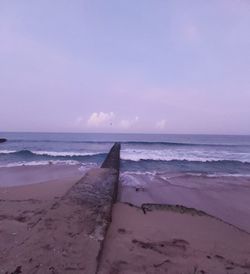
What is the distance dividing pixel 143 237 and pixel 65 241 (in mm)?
1316

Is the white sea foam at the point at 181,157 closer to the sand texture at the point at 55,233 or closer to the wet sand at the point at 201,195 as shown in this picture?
the wet sand at the point at 201,195

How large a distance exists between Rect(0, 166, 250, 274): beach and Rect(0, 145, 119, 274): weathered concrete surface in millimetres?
12

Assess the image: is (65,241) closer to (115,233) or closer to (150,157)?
(115,233)

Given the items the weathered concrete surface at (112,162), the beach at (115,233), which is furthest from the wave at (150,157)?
the beach at (115,233)

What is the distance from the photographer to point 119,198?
6828mm

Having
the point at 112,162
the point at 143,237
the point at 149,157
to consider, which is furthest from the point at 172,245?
the point at 149,157

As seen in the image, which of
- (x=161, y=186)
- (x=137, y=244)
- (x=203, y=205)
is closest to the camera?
(x=137, y=244)

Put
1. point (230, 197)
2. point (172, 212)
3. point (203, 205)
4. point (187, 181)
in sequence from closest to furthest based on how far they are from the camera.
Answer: point (172, 212), point (203, 205), point (230, 197), point (187, 181)

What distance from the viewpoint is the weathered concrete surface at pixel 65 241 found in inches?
111

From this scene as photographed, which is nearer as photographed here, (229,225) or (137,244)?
(137,244)

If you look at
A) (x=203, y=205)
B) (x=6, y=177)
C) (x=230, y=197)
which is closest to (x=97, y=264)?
(x=203, y=205)

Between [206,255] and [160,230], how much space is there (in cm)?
99

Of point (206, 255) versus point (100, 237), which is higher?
point (100, 237)

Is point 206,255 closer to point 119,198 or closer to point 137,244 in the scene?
point 137,244
